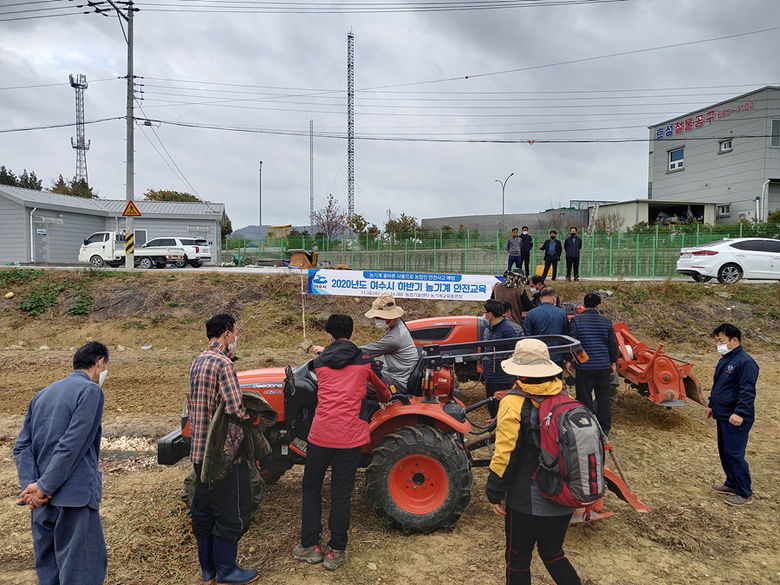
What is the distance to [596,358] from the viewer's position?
19.4ft

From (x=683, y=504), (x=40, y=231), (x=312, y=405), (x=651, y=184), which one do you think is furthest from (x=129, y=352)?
(x=651, y=184)

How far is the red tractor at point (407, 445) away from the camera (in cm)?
400

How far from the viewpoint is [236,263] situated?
31109 millimetres

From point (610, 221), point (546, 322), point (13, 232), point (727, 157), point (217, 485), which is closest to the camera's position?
point (217, 485)

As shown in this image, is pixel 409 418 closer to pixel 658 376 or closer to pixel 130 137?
pixel 658 376

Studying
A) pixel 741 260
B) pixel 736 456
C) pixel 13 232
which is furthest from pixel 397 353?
pixel 13 232

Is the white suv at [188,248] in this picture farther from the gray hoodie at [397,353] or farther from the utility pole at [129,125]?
the gray hoodie at [397,353]

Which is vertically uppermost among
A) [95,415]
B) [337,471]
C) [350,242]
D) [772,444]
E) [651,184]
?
[651,184]

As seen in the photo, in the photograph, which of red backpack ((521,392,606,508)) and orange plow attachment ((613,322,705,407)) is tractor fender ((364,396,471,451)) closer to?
red backpack ((521,392,606,508))

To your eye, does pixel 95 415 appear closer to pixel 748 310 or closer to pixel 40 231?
pixel 748 310

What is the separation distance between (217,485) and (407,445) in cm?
141

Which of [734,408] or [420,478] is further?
[734,408]

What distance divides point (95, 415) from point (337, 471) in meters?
1.61

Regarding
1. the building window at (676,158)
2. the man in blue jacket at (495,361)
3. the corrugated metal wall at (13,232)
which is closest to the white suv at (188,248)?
the corrugated metal wall at (13,232)
